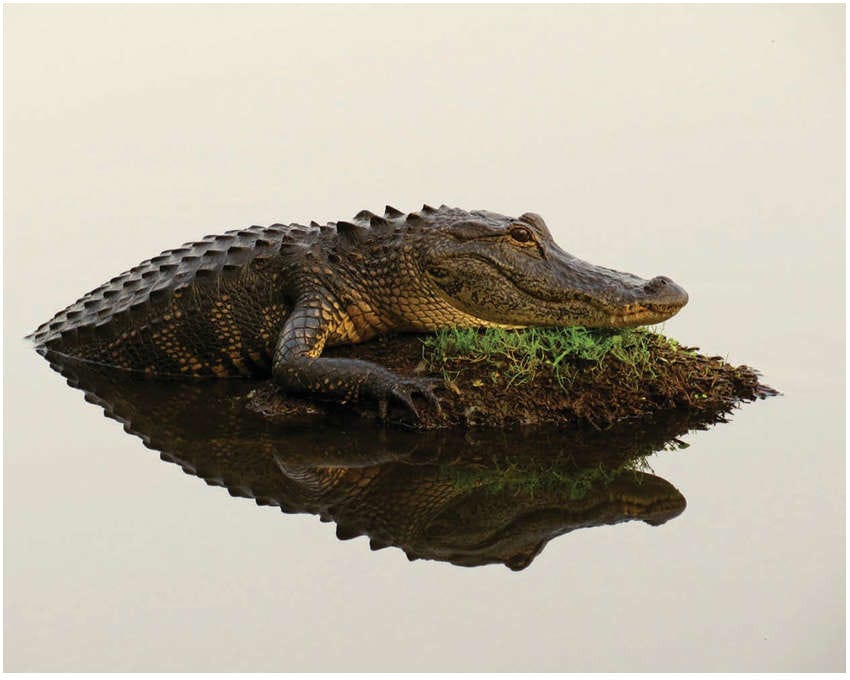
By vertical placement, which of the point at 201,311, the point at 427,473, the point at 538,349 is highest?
the point at 201,311

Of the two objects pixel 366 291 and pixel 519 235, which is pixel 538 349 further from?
pixel 366 291

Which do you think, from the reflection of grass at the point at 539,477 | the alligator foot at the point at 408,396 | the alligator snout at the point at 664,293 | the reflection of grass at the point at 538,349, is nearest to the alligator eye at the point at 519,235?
the reflection of grass at the point at 538,349

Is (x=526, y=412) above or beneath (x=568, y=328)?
beneath

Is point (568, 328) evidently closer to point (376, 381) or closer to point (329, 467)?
point (376, 381)

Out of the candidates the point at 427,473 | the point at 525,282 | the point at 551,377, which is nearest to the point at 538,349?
the point at 551,377

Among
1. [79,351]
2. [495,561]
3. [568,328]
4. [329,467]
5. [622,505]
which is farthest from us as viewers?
[79,351]

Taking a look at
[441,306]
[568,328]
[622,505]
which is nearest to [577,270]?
[568,328]
